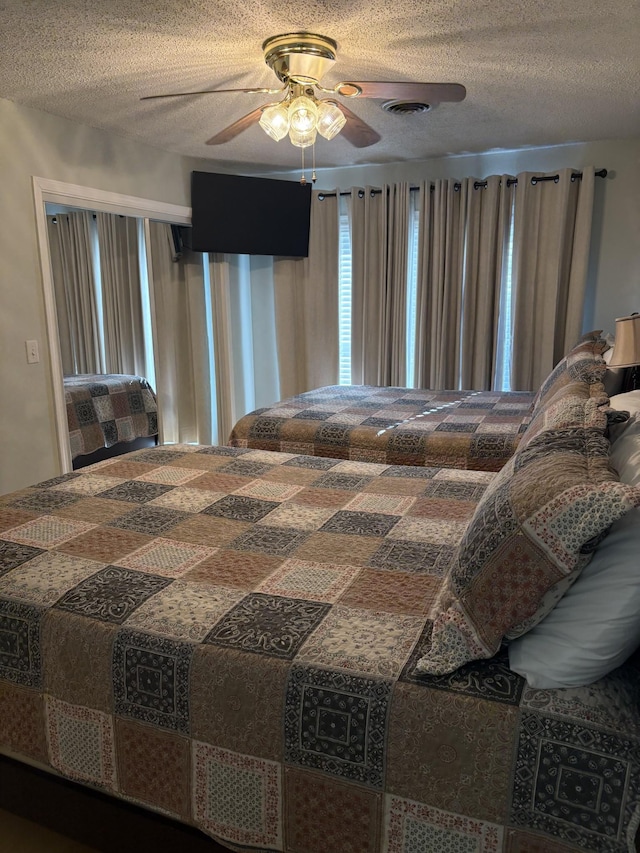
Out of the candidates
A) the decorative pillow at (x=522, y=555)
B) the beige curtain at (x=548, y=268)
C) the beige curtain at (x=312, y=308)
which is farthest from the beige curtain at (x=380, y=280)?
the decorative pillow at (x=522, y=555)

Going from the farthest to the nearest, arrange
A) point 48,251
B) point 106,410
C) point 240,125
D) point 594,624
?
point 106,410 → point 48,251 → point 240,125 → point 594,624

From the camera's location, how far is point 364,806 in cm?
113

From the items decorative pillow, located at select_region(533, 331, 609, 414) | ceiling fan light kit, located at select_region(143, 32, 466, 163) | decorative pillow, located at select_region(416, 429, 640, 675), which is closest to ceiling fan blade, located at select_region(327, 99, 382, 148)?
ceiling fan light kit, located at select_region(143, 32, 466, 163)

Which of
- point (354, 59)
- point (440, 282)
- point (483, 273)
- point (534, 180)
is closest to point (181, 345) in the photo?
point (440, 282)

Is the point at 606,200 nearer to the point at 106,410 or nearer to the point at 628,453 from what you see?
the point at 628,453

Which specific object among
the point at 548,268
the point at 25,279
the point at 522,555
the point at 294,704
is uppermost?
the point at 548,268

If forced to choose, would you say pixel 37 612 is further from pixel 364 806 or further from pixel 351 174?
pixel 351 174

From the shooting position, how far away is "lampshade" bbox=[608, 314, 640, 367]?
A: 2559mm

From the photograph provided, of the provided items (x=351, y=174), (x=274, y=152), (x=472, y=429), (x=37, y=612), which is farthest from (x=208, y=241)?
(x=37, y=612)

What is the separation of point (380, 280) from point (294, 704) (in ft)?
13.3

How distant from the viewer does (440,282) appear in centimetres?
462

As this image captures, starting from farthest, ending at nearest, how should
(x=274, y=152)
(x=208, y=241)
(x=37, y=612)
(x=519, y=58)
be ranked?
1. (x=208, y=241)
2. (x=274, y=152)
3. (x=519, y=58)
4. (x=37, y=612)

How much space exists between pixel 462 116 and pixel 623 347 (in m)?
1.67

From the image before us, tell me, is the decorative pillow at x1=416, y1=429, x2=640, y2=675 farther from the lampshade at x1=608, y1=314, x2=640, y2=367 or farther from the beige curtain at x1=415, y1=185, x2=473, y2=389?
the beige curtain at x1=415, y1=185, x2=473, y2=389
